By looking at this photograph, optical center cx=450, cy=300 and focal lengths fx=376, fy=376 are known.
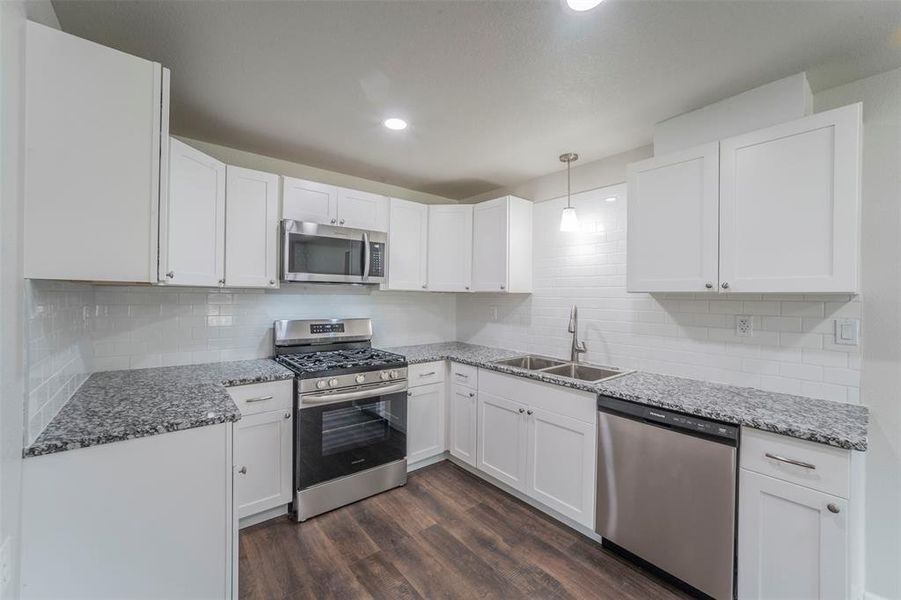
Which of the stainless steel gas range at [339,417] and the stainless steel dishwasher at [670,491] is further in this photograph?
the stainless steel gas range at [339,417]

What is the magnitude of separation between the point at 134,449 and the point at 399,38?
5.94 ft

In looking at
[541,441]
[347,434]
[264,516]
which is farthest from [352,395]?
[541,441]

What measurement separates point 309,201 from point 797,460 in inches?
119

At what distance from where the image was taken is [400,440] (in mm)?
2799

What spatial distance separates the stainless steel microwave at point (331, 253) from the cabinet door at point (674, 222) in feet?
6.00

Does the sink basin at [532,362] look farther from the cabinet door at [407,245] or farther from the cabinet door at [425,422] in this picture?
the cabinet door at [407,245]

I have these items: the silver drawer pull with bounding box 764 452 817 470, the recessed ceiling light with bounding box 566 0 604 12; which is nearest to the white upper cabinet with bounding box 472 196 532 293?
the recessed ceiling light with bounding box 566 0 604 12

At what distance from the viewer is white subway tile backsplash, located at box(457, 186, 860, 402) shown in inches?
73.2

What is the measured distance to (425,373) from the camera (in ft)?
9.88

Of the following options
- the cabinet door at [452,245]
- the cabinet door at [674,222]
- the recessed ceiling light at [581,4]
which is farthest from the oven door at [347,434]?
the recessed ceiling light at [581,4]

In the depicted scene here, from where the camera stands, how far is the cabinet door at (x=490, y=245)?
3168 millimetres

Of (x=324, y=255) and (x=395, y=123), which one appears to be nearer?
(x=395, y=123)

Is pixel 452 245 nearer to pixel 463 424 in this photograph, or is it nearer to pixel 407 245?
pixel 407 245

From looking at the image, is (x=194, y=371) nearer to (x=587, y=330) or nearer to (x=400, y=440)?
(x=400, y=440)
